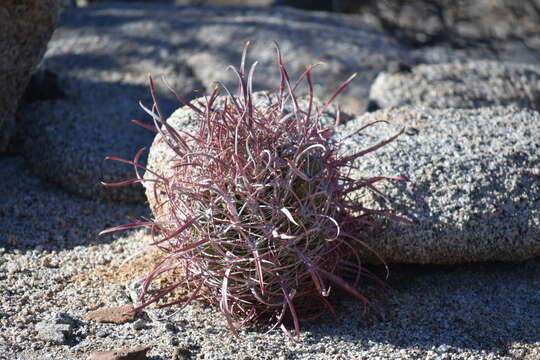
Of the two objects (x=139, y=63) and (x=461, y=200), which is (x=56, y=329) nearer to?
(x=461, y=200)

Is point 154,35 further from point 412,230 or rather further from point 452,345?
point 452,345

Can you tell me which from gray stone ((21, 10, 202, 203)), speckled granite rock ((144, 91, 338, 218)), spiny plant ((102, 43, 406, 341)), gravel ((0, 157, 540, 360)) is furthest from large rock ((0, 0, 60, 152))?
spiny plant ((102, 43, 406, 341))

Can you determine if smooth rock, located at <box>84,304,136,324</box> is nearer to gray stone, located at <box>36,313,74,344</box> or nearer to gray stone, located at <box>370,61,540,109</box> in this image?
gray stone, located at <box>36,313,74,344</box>

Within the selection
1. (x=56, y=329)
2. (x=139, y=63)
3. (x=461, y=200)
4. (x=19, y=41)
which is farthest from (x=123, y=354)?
(x=139, y=63)

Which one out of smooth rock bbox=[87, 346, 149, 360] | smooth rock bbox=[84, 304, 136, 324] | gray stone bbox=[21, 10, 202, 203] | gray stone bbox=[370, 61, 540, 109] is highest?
gray stone bbox=[370, 61, 540, 109]

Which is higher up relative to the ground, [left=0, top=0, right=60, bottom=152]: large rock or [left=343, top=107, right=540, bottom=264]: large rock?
[left=0, top=0, right=60, bottom=152]: large rock

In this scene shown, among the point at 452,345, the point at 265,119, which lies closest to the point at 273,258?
the point at 265,119
